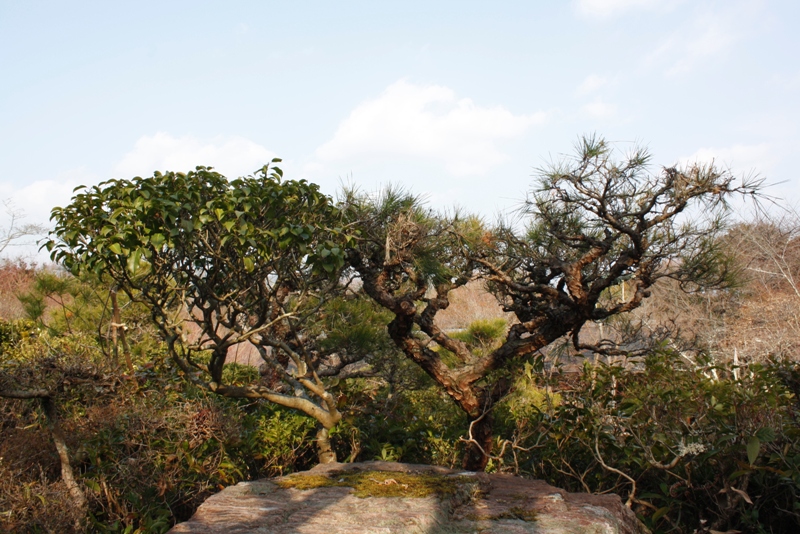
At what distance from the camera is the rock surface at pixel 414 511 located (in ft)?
7.68

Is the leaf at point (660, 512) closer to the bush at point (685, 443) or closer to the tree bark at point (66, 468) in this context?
the bush at point (685, 443)

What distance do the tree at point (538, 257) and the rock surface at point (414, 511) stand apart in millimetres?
1113

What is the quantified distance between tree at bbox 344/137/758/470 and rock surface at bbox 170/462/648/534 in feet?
3.65

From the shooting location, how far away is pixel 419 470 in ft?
10.4

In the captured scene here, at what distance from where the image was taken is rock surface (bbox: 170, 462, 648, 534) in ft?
7.68

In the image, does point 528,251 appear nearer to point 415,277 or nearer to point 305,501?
point 415,277

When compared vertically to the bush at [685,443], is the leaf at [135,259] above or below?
above

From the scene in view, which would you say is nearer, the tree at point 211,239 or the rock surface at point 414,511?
the rock surface at point 414,511

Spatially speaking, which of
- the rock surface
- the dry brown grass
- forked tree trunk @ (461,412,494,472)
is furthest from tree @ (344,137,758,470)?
the dry brown grass

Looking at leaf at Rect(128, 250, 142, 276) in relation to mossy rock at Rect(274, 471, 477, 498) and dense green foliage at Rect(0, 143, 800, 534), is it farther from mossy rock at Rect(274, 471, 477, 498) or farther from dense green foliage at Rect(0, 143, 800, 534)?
mossy rock at Rect(274, 471, 477, 498)

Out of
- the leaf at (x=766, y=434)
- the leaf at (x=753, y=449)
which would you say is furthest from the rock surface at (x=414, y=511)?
the leaf at (x=766, y=434)

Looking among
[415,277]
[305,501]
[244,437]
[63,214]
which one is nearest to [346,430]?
[244,437]

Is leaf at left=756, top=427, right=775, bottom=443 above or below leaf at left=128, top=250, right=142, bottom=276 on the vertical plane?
below

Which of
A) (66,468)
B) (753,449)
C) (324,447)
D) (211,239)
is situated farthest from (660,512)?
(66,468)
